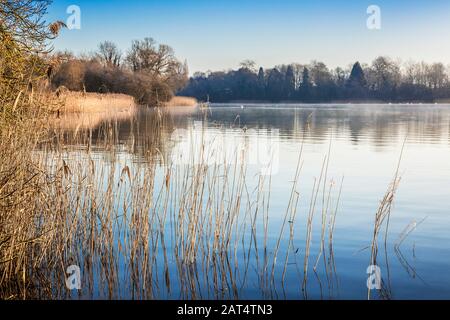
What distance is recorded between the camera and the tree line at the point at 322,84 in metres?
89.5

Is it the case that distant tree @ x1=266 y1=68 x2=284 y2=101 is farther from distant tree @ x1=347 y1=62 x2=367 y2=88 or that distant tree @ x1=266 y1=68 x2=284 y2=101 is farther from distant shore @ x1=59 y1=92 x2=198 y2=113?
distant shore @ x1=59 y1=92 x2=198 y2=113

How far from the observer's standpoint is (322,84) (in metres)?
95.3

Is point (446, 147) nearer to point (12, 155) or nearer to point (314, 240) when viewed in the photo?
point (314, 240)

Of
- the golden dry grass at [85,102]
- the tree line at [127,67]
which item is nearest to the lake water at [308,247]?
Answer: the golden dry grass at [85,102]

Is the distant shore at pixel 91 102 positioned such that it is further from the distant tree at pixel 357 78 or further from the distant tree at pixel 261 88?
the distant tree at pixel 357 78

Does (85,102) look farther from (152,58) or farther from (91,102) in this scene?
(152,58)

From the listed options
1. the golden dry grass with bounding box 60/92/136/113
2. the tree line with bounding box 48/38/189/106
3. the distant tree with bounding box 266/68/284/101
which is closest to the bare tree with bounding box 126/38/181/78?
the tree line with bounding box 48/38/189/106

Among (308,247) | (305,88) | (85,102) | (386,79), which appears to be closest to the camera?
(308,247)

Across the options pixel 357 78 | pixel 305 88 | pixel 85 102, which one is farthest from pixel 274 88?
pixel 85 102

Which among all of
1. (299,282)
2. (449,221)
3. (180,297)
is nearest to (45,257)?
(180,297)

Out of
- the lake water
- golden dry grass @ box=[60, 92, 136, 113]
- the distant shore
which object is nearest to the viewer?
the lake water

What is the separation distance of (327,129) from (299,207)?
1754 cm

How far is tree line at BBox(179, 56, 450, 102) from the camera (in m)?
89.5

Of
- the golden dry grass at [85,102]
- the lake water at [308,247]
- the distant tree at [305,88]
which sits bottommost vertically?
the lake water at [308,247]
